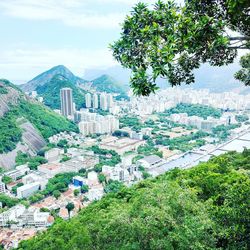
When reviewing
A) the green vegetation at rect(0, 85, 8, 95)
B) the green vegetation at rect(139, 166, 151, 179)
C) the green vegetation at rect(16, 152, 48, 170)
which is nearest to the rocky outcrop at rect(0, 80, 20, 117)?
the green vegetation at rect(0, 85, 8, 95)

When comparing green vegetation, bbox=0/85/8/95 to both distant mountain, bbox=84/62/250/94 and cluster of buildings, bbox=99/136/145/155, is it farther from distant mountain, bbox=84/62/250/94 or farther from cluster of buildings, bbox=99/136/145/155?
distant mountain, bbox=84/62/250/94

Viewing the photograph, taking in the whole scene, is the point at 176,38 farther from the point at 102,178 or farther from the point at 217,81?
the point at 217,81

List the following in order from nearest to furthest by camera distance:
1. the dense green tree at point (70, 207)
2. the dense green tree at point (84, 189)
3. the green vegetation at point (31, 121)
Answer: the dense green tree at point (70, 207), the dense green tree at point (84, 189), the green vegetation at point (31, 121)

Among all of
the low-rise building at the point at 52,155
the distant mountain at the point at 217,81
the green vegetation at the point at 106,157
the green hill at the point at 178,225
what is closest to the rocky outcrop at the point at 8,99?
the low-rise building at the point at 52,155

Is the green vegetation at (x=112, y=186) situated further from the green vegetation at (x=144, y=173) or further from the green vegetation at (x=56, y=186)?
the green vegetation at (x=56, y=186)

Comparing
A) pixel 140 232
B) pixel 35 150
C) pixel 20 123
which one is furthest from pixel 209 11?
pixel 20 123

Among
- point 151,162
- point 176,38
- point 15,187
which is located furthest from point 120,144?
point 176,38

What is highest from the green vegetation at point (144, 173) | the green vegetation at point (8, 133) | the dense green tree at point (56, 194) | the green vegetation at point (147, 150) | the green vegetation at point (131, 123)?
the green vegetation at point (8, 133)

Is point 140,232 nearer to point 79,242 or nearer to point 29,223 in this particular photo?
point 79,242

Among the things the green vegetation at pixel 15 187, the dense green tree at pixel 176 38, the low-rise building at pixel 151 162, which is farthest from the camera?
the low-rise building at pixel 151 162
